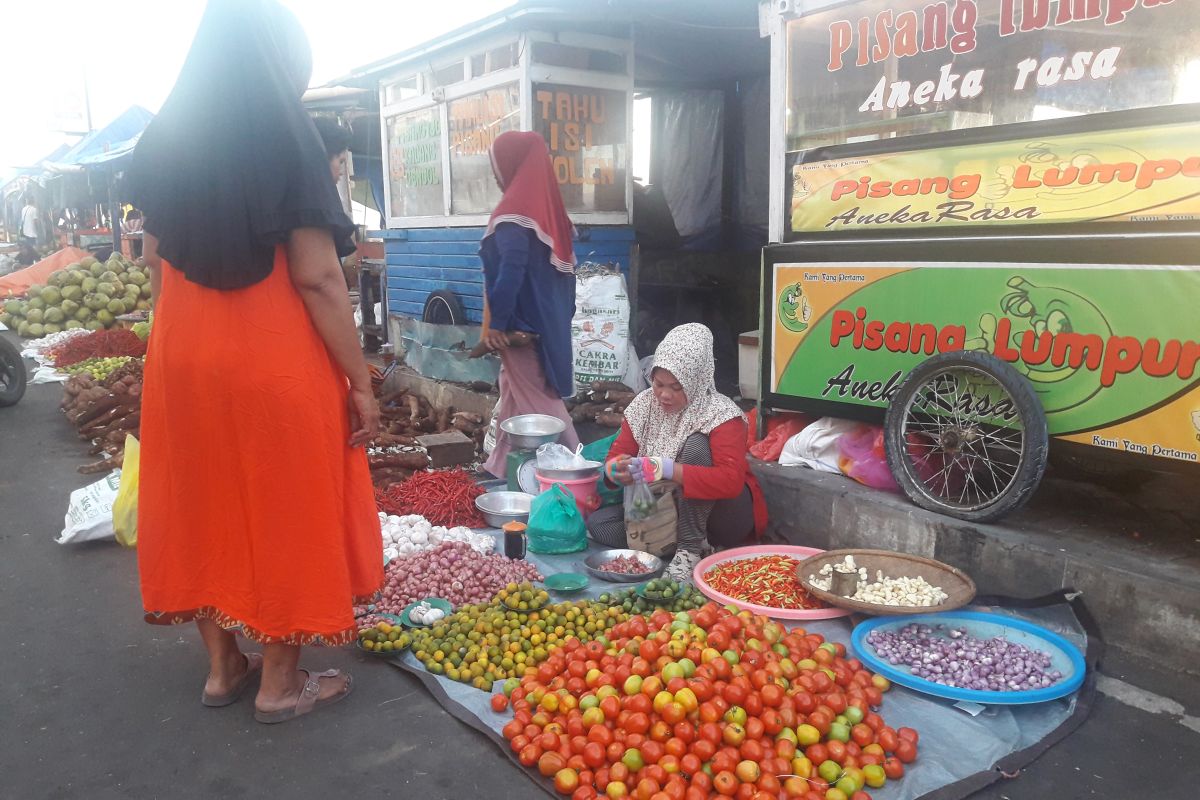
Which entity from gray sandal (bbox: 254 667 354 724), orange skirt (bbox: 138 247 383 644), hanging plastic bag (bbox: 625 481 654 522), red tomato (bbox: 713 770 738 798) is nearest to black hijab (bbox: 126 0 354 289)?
orange skirt (bbox: 138 247 383 644)

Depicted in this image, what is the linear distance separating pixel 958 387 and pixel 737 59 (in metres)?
5.09

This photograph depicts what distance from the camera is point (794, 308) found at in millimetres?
4668

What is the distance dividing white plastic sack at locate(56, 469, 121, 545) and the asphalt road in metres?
0.91

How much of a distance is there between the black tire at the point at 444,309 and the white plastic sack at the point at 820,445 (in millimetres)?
4319

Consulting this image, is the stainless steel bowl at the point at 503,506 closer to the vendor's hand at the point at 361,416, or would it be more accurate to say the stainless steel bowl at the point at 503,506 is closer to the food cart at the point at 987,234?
the food cart at the point at 987,234

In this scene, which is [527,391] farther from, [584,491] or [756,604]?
[756,604]

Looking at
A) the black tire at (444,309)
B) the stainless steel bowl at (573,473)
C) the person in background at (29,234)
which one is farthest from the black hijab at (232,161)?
the person in background at (29,234)

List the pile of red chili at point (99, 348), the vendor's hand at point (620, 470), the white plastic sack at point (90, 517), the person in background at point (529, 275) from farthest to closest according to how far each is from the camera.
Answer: the pile of red chili at point (99, 348), the person in background at point (529, 275), the white plastic sack at point (90, 517), the vendor's hand at point (620, 470)

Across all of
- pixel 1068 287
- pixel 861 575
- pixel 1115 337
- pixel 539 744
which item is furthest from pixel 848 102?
pixel 539 744

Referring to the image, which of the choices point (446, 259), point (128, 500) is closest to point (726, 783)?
point (128, 500)

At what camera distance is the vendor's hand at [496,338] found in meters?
5.00

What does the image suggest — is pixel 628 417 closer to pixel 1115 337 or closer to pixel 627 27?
pixel 1115 337

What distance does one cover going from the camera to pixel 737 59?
792 centimetres

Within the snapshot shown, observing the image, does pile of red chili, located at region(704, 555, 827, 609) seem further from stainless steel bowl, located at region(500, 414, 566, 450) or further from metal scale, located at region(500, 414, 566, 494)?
stainless steel bowl, located at region(500, 414, 566, 450)
